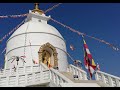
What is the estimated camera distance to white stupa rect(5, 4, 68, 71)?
18.6m

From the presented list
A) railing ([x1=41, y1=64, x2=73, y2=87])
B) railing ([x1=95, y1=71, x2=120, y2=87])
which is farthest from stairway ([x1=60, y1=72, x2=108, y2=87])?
railing ([x1=41, y1=64, x2=73, y2=87])

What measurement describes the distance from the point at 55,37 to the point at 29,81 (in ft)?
29.1

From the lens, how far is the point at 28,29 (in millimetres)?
20562

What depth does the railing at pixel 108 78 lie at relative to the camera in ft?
36.3

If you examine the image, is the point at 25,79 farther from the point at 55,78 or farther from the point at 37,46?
the point at 37,46

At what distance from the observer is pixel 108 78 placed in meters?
11.9

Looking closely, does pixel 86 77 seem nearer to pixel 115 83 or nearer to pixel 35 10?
pixel 115 83

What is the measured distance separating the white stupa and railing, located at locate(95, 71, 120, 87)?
6.39 meters

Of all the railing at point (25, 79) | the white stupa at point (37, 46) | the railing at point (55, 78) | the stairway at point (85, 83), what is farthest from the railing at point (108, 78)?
the white stupa at point (37, 46)

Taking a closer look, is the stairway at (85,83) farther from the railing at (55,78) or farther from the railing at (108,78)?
the railing at (55,78)

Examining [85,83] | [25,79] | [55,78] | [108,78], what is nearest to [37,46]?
[25,79]

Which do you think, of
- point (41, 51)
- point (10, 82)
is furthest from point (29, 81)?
point (41, 51)

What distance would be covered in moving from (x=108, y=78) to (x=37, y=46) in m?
8.95

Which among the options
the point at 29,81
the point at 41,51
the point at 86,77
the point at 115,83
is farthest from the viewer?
the point at 41,51
